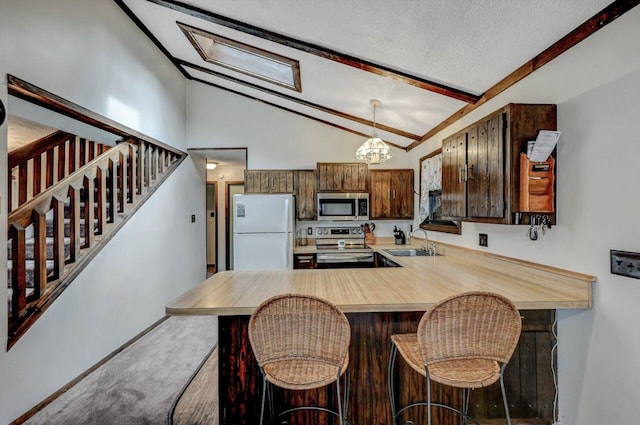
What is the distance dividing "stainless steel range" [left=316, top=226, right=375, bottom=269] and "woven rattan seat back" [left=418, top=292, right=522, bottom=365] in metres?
2.78

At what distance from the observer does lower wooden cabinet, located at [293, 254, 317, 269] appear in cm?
416

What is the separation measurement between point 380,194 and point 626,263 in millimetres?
3159

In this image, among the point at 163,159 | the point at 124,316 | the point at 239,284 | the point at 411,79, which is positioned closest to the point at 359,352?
the point at 239,284

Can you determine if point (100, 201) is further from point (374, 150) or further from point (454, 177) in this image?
point (454, 177)

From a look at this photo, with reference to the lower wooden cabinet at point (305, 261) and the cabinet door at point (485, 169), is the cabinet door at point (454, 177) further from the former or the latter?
the lower wooden cabinet at point (305, 261)

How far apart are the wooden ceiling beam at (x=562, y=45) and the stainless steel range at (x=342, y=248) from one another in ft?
7.11

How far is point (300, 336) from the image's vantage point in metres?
1.32

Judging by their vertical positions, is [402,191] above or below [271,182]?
below

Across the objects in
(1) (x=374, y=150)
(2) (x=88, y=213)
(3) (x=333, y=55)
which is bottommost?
(2) (x=88, y=213)

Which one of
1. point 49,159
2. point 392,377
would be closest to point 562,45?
point 392,377

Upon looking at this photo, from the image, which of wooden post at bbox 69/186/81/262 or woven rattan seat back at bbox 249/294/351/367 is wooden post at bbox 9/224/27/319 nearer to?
wooden post at bbox 69/186/81/262

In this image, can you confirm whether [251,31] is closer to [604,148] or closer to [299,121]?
[299,121]

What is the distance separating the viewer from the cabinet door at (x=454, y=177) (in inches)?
94.8

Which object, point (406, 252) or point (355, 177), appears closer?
point (406, 252)
